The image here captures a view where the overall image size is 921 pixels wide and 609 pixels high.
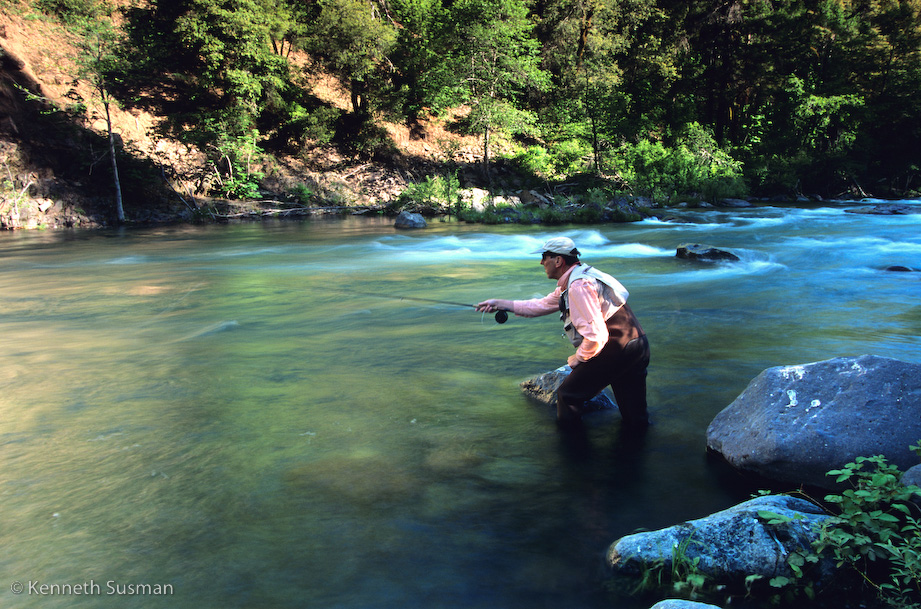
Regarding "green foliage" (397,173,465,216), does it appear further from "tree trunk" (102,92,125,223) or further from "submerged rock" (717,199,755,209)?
"submerged rock" (717,199,755,209)

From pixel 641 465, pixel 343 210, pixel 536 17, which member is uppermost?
A: pixel 536 17

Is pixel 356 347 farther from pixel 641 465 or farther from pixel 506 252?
pixel 506 252

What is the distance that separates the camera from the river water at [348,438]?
3270 mm

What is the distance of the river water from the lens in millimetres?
3270

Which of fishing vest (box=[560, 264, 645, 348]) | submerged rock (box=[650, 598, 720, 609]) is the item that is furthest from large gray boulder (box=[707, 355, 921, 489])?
submerged rock (box=[650, 598, 720, 609])

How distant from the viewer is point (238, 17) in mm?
25875

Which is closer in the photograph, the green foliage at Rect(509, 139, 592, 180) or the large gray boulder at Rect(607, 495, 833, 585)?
the large gray boulder at Rect(607, 495, 833, 585)

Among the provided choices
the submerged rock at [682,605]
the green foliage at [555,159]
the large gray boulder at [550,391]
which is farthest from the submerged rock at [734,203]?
the submerged rock at [682,605]

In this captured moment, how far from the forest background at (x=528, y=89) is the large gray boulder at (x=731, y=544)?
24586 millimetres

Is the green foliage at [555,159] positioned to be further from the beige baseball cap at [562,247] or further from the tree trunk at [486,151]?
the beige baseball cap at [562,247]

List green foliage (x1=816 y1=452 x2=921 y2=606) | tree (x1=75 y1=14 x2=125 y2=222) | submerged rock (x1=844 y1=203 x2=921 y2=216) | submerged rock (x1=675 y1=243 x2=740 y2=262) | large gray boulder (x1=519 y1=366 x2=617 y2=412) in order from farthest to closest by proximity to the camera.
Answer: submerged rock (x1=844 y1=203 x2=921 y2=216) < tree (x1=75 y1=14 x2=125 y2=222) < submerged rock (x1=675 y1=243 x2=740 y2=262) < large gray boulder (x1=519 y1=366 x2=617 y2=412) < green foliage (x1=816 y1=452 x2=921 y2=606)

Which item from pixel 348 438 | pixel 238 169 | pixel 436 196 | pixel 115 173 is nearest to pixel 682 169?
pixel 436 196

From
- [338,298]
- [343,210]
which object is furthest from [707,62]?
[338,298]

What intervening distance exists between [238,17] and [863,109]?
29562 millimetres
